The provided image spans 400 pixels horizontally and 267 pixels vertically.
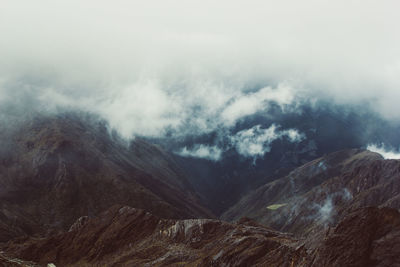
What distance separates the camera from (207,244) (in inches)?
5527

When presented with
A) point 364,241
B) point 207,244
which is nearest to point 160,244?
point 207,244

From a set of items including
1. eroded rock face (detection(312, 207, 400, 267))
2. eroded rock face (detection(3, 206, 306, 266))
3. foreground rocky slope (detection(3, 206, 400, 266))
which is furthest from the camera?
eroded rock face (detection(3, 206, 306, 266))

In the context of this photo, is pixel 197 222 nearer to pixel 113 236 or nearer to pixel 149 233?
pixel 149 233

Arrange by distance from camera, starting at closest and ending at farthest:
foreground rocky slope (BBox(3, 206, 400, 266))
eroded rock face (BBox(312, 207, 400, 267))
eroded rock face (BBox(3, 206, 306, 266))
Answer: eroded rock face (BBox(312, 207, 400, 267)) < foreground rocky slope (BBox(3, 206, 400, 266)) < eroded rock face (BBox(3, 206, 306, 266))

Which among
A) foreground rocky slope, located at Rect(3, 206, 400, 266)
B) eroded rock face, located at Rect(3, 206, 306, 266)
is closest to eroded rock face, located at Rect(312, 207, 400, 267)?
foreground rocky slope, located at Rect(3, 206, 400, 266)

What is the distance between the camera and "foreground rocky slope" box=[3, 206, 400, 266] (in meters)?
73.1

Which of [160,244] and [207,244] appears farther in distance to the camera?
[160,244]

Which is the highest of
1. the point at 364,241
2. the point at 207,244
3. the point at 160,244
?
the point at 160,244

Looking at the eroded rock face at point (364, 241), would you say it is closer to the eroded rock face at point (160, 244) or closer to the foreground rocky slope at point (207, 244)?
the foreground rocky slope at point (207, 244)

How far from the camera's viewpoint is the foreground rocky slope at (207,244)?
73.1 m

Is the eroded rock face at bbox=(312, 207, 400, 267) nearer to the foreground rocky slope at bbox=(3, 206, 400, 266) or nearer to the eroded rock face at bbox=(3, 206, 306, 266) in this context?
the foreground rocky slope at bbox=(3, 206, 400, 266)

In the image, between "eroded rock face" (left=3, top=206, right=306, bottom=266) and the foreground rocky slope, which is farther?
"eroded rock face" (left=3, top=206, right=306, bottom=266)

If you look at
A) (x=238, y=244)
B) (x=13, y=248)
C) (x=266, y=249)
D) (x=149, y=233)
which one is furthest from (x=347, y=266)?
(x=13, y=248)

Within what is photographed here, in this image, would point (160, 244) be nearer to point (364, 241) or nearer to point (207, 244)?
point (207, 244)
